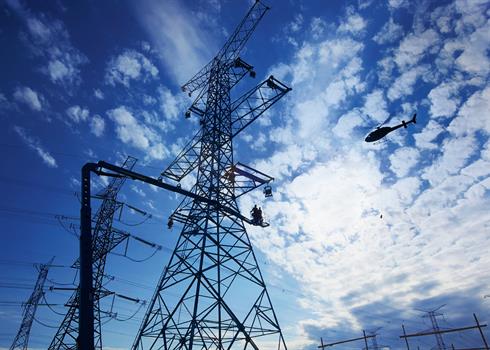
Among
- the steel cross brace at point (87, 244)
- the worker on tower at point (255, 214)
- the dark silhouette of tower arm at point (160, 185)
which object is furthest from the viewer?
the worker on tower at point (255, 214)

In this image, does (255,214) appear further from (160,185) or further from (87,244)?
(87,244)

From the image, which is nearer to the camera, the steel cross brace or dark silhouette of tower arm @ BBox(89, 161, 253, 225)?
the steel cross brace

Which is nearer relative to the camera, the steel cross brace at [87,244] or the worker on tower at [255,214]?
the steel cross brace at [87,244]

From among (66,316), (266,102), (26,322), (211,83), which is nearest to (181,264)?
(266,102)

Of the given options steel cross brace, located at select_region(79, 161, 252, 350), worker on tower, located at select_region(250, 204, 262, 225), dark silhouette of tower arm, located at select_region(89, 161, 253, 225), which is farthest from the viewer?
worker on tower, located at select_region(250, 204, 262, 225)

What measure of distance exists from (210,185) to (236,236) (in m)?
3.39

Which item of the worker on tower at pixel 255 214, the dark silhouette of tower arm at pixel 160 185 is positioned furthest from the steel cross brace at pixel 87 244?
the worker on tower at pixel 255 214

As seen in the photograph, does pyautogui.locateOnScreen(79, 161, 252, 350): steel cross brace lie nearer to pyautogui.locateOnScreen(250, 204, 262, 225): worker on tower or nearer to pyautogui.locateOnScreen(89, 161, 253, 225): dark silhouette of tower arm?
pyautogui.locateOnScreen(89, 161, 253, 225): dark silhouette of tower arm

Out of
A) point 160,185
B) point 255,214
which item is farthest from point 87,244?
point 255,214

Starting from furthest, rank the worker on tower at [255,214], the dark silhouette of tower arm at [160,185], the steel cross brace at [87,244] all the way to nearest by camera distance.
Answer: the worker on tower at [255,214], the dark silhouette of tower arm at [160,185], the steel cross brace at [87,244]

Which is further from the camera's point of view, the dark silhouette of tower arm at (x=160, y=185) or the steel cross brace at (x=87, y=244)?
the dark silhouette of tower arm at (x=160, y=185)

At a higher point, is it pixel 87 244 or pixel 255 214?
pixel 255 214

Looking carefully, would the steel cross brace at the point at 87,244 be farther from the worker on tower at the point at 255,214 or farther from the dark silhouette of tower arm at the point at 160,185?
the worker on tower at the point at 255,214

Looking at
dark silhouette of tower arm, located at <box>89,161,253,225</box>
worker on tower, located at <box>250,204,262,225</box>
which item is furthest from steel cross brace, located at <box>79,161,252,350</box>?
worker on tower, located at <box>250,204,262,225</box>
